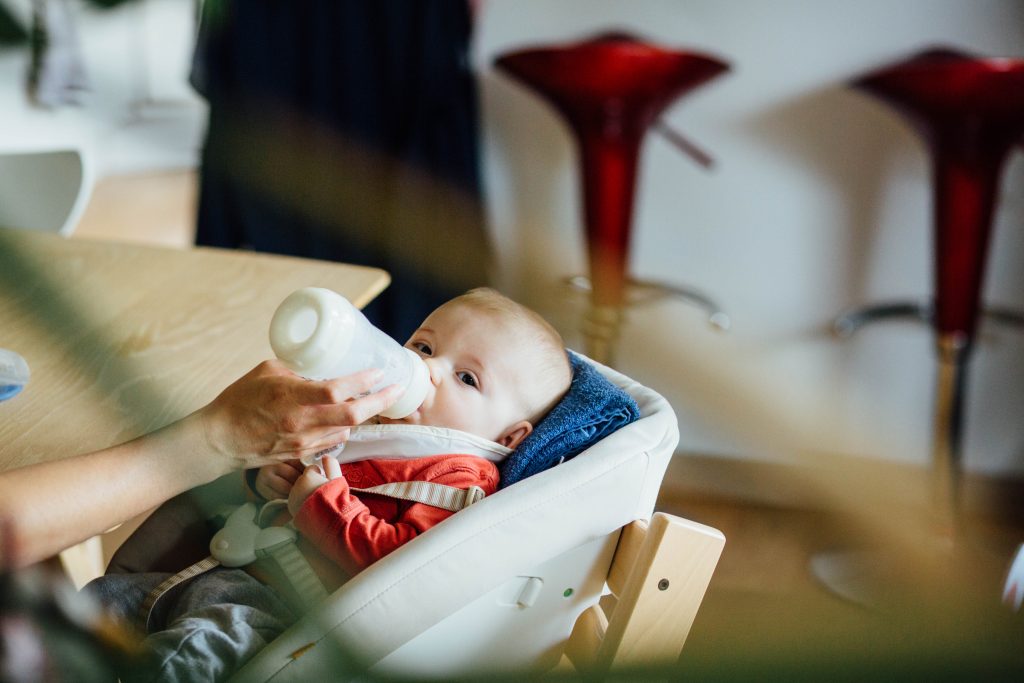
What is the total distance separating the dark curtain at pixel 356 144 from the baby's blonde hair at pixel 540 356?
45.4 inches

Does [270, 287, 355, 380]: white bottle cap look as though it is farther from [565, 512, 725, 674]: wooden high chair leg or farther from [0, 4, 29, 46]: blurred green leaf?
[0, 4, 29, 46]: blurred green leaf

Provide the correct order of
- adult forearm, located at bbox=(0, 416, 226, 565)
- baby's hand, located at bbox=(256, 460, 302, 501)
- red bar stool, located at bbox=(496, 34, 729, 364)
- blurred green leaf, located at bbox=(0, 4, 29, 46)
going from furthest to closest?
red bar stool, located at bbox=(496, 34, 729, 364) < baby's hand, located at bbox=(256, 460, 302, 501) < adult forearm, located at bbox=(0, 416, 226, 565) < blurred green leaf, located at bbox=(0, 4, 29, 46)

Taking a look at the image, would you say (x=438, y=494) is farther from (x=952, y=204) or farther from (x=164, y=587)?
(x=952, y=204)

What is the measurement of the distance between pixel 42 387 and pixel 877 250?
5.91 feet

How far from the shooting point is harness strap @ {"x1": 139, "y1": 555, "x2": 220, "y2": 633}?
835 millimetres

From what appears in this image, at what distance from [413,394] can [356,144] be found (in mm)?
1441

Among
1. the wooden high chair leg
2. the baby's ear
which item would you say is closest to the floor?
the wooden high chair leg

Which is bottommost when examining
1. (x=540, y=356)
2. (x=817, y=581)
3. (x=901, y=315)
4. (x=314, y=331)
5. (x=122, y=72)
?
(x=817, y=581)

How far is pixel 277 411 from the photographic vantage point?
687 millimetres

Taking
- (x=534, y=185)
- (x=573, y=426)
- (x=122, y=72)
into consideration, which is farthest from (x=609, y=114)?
(x=122, y=72)

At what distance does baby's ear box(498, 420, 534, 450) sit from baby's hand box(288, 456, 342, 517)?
19 centimetres

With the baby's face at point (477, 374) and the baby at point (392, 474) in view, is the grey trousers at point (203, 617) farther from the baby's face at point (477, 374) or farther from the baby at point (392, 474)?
the baby's face at point (477, 374)

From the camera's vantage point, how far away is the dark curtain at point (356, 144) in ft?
6.79

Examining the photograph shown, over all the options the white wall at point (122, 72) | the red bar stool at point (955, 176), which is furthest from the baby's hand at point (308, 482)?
the red bar stool at point (955, 176)
